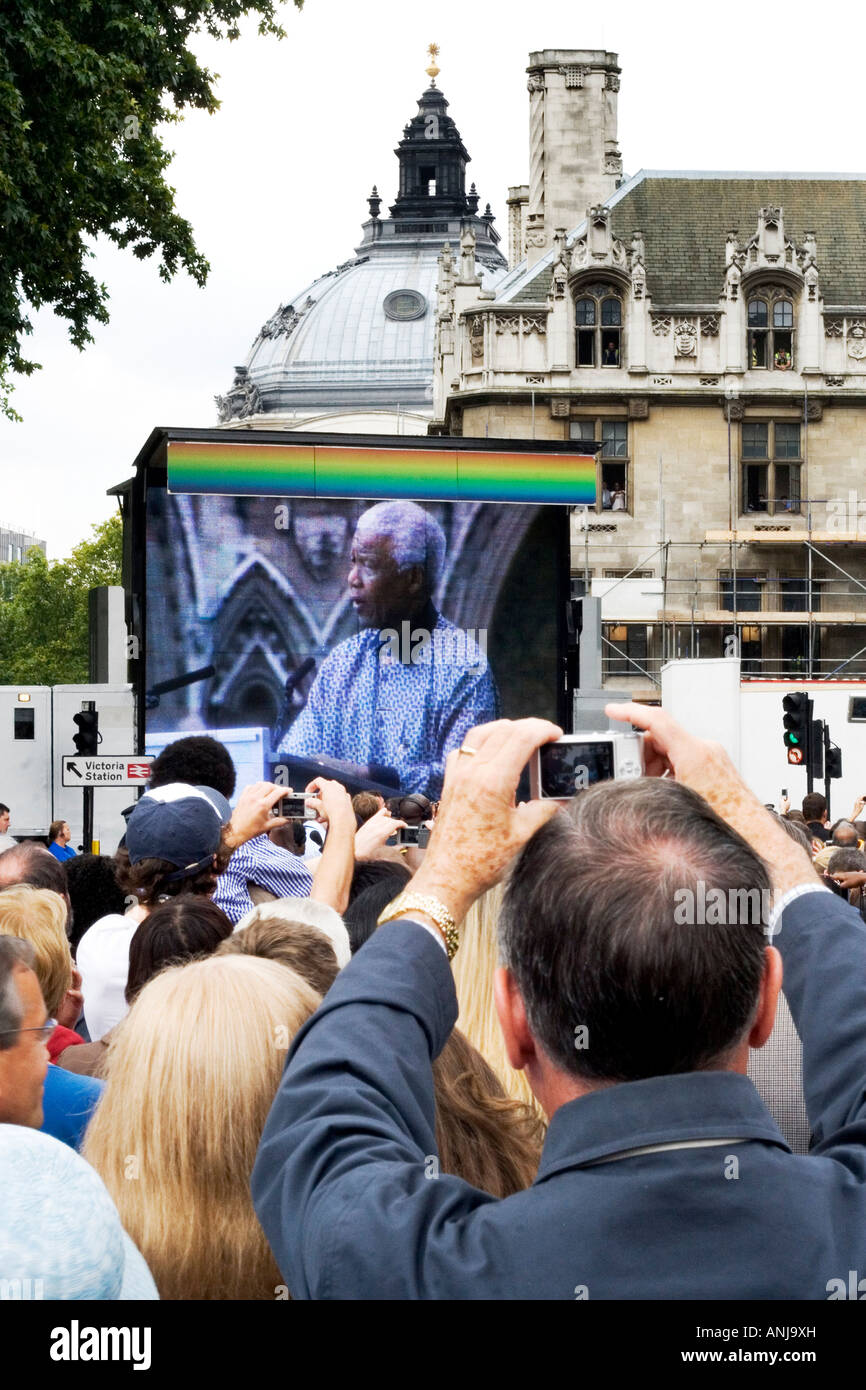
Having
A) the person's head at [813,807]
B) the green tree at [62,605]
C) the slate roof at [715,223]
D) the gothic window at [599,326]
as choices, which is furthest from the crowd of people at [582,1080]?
the green tree at [62,605]

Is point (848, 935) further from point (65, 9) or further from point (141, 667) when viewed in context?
point (65, 9)

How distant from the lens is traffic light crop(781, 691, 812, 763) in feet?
72.0

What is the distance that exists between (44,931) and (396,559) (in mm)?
11705

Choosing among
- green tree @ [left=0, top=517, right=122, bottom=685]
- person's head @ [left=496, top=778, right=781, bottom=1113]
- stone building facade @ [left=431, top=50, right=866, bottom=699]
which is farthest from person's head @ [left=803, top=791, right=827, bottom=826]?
green tree @ [left=0, top=517, right=122, bottom=685]

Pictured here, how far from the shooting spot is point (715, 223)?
41.2 meters

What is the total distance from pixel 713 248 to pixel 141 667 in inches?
1131

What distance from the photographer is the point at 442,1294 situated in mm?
1853

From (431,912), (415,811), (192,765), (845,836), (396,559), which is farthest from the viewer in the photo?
(396,559)

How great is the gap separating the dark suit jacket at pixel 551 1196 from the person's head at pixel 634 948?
0.05m

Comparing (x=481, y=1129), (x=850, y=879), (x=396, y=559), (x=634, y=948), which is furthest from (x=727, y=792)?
(x=396, y=559)

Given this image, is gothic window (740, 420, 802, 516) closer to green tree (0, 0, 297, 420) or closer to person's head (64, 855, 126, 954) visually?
green tree (0, 0, 297, 420)

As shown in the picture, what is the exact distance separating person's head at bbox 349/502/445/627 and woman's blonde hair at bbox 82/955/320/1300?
42.4 feet

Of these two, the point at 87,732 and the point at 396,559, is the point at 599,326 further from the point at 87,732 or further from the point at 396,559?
the point at 396,559

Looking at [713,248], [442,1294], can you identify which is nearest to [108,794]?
[442,1294]
